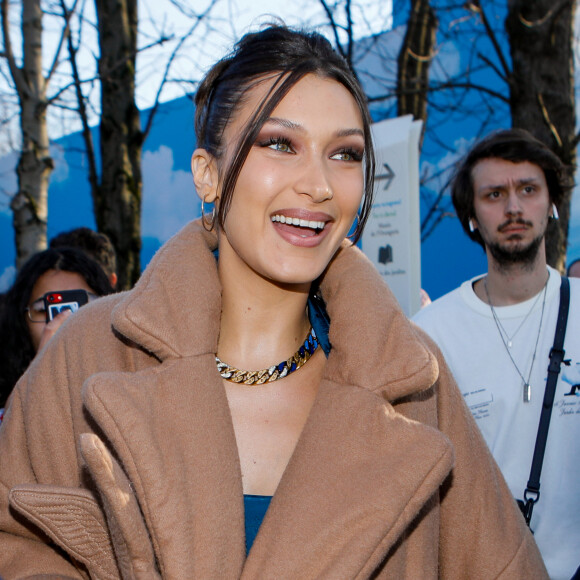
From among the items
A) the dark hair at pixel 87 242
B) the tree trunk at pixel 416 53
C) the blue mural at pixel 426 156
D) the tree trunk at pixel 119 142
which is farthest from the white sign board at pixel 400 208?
the tree trunk at pixel 416 53

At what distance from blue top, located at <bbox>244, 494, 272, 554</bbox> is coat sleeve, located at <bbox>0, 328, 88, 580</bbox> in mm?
403

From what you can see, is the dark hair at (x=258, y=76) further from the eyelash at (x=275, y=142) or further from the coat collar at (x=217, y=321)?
the coat collar at (x=217, y=321)

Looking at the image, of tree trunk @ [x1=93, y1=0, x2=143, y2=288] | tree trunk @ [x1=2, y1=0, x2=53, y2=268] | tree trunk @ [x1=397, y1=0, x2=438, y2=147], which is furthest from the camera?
tree trunk @ [x1=397, y1=0, x2=438, y2=147]

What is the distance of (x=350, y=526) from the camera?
5.21 ft

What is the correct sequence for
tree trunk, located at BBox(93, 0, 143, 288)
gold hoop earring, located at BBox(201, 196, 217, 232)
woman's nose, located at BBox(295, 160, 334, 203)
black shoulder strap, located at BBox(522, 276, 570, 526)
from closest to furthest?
1. woman's nose, located at BBox(295, 160, 334, 203)
2. gold hoop earring, located at BBox(201, 196, 217, 232)
3. black shoulder strap, located at BBox(522, 276, 570, 526)
4. tree trunk, located at BBox(93, 0, 143, 288)

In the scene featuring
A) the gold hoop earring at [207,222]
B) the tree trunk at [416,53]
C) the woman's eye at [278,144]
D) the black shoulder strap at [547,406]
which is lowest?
the black shoulder strap at [547,406]

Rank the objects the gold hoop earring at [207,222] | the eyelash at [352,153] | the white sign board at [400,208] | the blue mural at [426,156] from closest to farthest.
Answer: the eyelash at [352,153] < the gold hoop earring at [207,222] < the white sign board at [400,208] < the blue mural at [426,156]

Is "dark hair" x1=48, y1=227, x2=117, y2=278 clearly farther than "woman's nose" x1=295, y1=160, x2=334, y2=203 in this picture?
Yes

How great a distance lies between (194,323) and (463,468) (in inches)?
32.1

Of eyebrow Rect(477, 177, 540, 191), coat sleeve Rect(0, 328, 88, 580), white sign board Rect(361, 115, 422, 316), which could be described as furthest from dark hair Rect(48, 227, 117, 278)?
coat sleeve Rect(0, 328, 88, 580)

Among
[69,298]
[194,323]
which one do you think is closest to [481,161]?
[69,298]

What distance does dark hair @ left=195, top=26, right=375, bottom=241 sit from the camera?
1854mm

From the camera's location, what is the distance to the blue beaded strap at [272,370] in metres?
1.99

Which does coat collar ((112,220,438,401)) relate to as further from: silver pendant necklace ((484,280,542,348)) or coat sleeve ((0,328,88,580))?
silver pendant necklace ((484,280,542,348))
